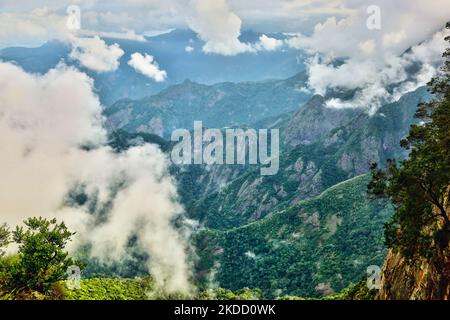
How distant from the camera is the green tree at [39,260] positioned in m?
75.0

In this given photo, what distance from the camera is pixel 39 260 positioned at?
76.8 m

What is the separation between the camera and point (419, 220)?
55.3 m

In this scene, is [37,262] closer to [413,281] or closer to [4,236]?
[4,236]

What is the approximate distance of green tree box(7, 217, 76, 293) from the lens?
246ft

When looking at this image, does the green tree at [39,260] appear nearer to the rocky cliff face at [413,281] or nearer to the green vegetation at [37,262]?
the green vegetation at [37,262]

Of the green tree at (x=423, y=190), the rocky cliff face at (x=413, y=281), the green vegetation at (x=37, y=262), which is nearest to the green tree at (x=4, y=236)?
the green vegetation at (x=37, y=262)

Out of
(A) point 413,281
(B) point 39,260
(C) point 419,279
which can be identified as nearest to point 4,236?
(B) point 39,260

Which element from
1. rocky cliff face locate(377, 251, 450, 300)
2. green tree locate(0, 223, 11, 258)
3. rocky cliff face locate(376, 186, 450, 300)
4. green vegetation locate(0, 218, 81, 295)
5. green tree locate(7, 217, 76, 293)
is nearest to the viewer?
rocky cliff face locate(376, 186, 450, 300)

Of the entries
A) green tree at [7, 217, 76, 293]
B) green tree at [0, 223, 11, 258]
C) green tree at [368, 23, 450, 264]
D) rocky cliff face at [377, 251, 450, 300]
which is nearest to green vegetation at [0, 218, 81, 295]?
green tree at [7, 217, 76, 293]

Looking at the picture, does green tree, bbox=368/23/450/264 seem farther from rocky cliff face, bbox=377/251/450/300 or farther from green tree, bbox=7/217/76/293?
green tree, bbox=7/217/76/293

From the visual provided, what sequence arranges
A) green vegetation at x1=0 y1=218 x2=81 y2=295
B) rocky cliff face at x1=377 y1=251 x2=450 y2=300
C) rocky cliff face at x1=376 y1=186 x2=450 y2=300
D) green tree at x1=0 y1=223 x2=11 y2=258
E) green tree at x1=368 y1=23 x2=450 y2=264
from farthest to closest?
green tree at x1=0 y1=223 x2=11 y2=258 → green vegetation at x1=0 y1=218 x2=81 y2=295 → rocky cliff face at x1=377 y1=251 x2=450 y2=300 → rocky cliff face at x1=376 y1=186 x2=450 y2=300 → green tree at x1=368 y1=23 x2=450 y2=264
